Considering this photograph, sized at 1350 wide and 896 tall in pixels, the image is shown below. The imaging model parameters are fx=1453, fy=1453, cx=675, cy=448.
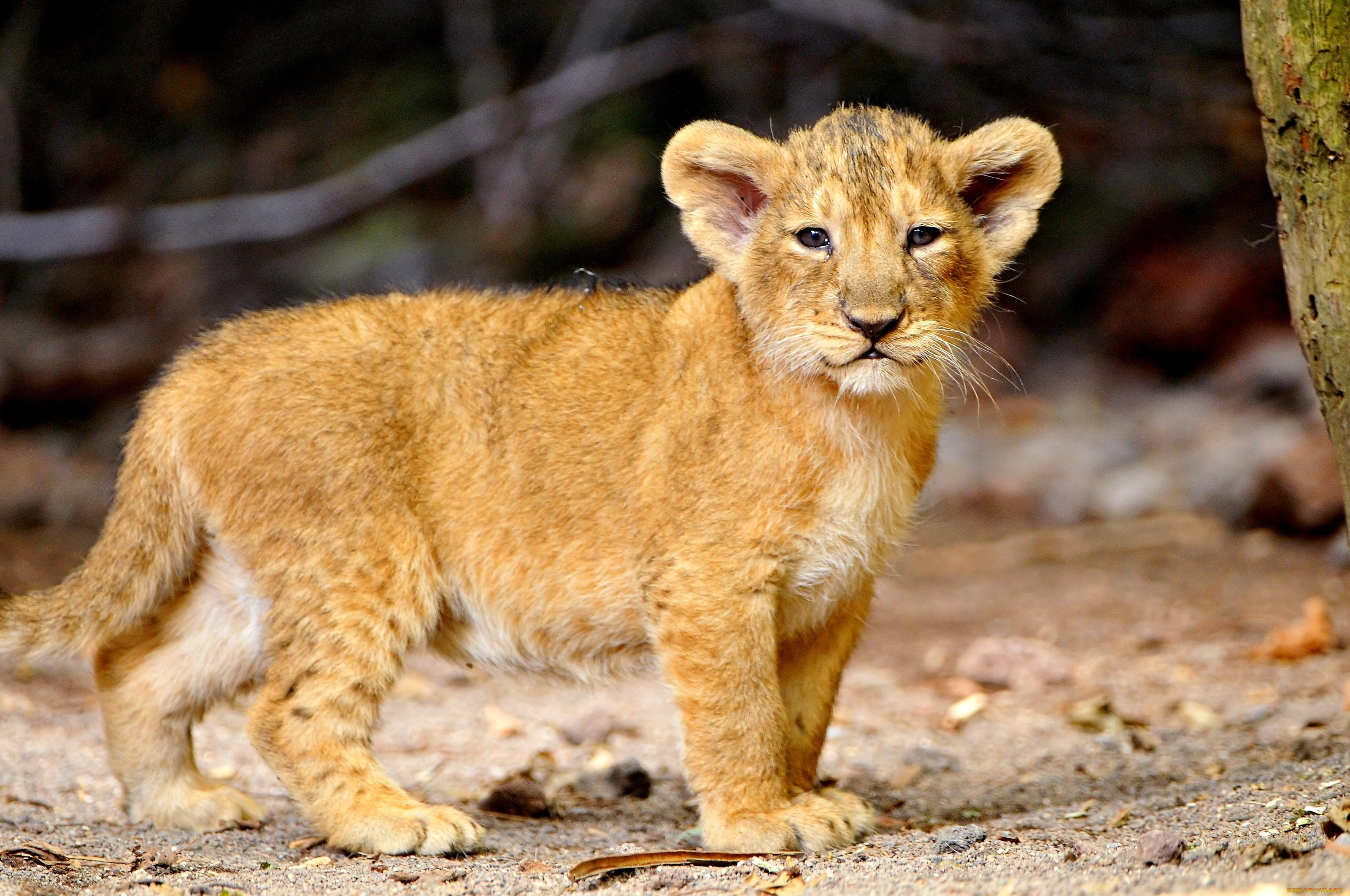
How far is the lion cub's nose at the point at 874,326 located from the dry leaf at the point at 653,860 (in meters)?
1.67

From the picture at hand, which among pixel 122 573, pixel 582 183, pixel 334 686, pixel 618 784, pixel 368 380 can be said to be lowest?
pixel 618 784

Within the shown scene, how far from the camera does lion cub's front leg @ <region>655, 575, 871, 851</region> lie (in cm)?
480

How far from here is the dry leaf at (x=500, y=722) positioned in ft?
22.8

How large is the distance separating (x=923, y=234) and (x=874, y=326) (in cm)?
49

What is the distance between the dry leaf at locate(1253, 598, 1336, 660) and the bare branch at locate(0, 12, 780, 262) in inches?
268

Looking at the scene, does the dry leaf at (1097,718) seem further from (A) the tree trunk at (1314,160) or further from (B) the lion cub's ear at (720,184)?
(B) the lion cub's ear at (720,184)

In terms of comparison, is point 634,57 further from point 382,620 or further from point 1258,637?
point 382,620

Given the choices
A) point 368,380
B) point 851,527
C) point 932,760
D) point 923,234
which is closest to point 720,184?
point 923,234

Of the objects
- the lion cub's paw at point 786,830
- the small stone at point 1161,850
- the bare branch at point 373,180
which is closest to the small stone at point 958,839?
the lion cub's paw at point 786,830

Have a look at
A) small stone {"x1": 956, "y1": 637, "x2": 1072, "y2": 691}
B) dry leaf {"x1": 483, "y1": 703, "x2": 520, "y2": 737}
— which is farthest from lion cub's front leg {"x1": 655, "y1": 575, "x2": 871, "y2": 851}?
small stone {"x1": 956, "y1": 637, "x2": 1072, "y2": 691}

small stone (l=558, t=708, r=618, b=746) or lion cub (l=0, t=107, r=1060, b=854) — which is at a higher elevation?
lion cub (l=0, t=107, r=1060, b=854)

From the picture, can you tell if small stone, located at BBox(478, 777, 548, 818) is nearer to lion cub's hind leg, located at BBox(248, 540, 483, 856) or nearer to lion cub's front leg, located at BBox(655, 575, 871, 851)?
lion cub's hind leg, located at BBox(248, 540, 483, 856)

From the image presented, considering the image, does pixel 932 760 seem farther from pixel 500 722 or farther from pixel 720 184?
pixel 720 184

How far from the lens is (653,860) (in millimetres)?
4410
